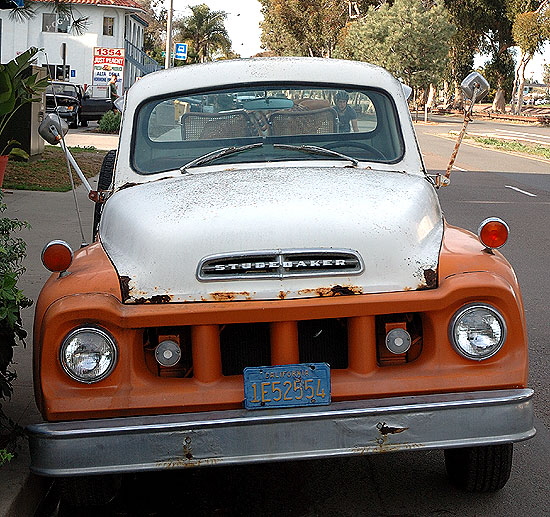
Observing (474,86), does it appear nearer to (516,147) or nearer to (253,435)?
(253,435)

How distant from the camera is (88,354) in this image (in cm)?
355

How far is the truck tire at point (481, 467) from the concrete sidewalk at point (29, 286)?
1.81 m

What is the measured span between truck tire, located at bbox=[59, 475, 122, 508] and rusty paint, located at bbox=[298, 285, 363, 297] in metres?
1.15

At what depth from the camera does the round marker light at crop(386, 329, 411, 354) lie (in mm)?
3658

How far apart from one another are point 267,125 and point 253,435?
7.17ft

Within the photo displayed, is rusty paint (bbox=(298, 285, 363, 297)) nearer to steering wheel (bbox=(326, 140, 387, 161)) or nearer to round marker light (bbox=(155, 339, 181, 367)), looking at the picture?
round marker light (bbox=(155, 339, 181, 367))

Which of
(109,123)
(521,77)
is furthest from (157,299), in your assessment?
(521,77)

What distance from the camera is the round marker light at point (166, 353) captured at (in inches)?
142

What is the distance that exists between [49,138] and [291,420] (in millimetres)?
2465

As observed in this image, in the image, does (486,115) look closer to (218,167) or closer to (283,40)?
(283,40)

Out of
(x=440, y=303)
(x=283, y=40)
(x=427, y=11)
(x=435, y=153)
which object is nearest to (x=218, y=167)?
(x=440, y=303)

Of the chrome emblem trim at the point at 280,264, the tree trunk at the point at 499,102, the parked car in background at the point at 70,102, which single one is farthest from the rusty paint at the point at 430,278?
the tree trunk at the point at 499,102

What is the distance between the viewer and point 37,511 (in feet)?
13.9

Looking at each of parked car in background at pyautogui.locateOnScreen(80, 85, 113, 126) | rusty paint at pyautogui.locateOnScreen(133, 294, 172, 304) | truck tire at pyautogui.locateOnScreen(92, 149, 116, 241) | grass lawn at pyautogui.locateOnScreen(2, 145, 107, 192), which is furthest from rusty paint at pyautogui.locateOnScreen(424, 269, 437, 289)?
parked car in background at pyautogui.locateOnScreen(80, 85, 113, 126)
